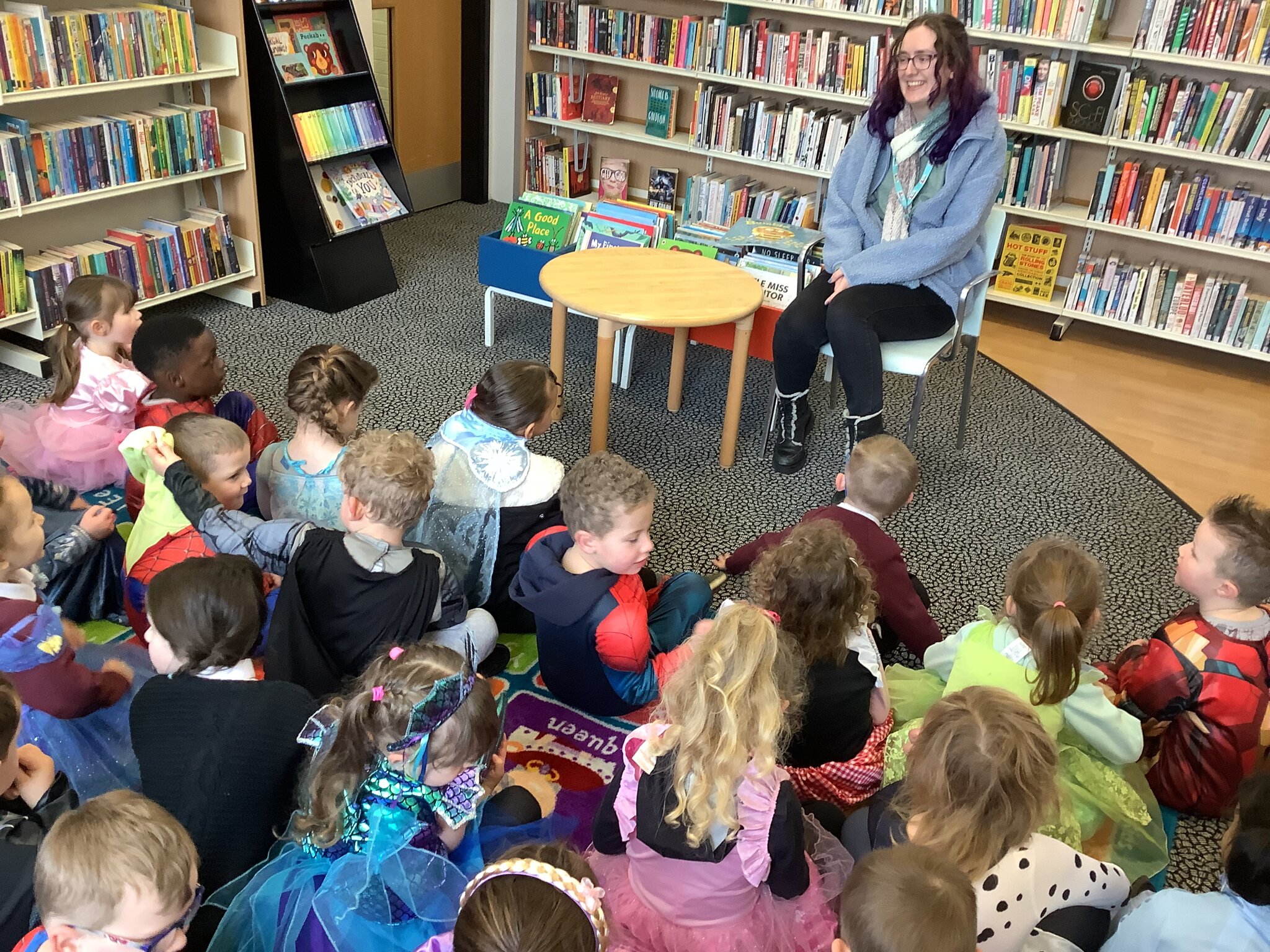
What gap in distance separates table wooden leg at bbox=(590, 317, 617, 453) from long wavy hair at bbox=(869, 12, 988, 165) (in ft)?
3.81

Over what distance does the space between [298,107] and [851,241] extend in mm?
2367

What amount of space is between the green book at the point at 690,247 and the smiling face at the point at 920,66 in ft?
2.89

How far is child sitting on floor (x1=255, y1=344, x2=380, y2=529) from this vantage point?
7.76ft

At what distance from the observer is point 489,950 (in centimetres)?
111

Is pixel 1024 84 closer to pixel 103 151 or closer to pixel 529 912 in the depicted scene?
pixel 103 151

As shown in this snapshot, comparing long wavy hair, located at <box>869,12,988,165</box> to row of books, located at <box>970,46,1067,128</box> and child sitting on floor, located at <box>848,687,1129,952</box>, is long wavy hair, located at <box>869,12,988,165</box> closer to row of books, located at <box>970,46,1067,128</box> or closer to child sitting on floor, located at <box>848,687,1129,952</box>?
row of books, located at <box>970,46,1067,128</box>

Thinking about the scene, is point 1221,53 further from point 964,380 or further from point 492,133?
point 492,133

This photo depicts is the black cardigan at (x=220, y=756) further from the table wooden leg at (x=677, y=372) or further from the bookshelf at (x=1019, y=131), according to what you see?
the bookshelf at (x=1019, y=131)

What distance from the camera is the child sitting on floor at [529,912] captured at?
112cm

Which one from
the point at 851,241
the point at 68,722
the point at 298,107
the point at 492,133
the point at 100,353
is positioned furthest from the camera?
the point at 492,133

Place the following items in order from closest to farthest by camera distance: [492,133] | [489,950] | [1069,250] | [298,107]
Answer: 1. [489,950]
2. [298,107]
3. [1069,250]
4. [492,133]

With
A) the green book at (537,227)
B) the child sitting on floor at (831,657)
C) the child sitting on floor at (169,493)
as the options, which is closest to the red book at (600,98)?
the green book at (537,227)

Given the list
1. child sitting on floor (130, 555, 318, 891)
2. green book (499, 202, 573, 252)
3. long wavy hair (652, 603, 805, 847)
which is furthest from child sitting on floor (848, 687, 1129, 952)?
green book (499, 202, 573, 252)

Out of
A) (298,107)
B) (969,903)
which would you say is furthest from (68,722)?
(298,107)
